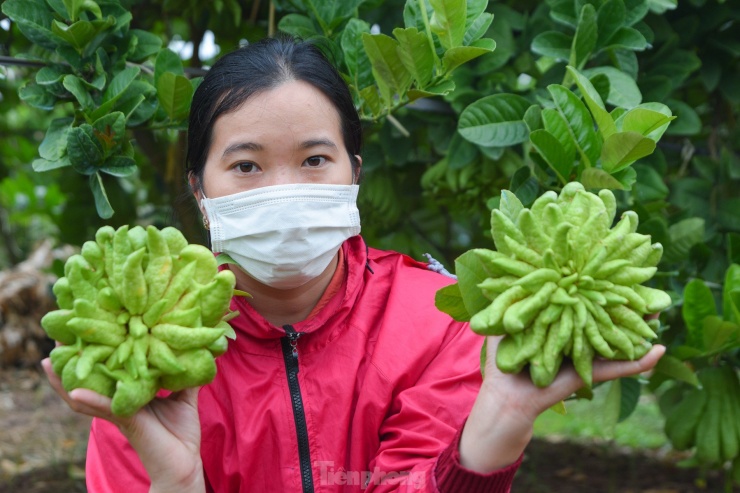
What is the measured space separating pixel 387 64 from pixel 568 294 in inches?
34.3

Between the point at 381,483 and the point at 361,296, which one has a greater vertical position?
the point at 361,296

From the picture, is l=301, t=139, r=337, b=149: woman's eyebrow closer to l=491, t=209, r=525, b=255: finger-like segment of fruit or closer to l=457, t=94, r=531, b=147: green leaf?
l=457, t=94, r=531, b=147: green leaf

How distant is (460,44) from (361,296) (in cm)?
59

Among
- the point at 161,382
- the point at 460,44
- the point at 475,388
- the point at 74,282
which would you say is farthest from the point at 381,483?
the point at 460,44

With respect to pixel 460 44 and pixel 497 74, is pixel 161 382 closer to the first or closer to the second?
pixel 460 44

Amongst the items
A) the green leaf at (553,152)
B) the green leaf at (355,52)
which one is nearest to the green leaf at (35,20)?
the green leaf at (355,52)

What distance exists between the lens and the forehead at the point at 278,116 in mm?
1745

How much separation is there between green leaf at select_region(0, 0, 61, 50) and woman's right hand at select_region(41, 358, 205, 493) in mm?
918

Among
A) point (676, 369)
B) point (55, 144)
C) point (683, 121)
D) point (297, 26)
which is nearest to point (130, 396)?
point (55, 144)

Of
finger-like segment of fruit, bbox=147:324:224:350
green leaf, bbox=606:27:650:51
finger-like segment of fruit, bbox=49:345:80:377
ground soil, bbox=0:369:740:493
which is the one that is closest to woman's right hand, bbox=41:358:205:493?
finger-like segment of fruit, bbox=49:345:80:377

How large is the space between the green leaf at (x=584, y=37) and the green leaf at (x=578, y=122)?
1.37 feet

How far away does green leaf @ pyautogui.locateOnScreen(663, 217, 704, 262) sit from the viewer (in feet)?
7.79

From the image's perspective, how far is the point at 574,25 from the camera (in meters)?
2.19

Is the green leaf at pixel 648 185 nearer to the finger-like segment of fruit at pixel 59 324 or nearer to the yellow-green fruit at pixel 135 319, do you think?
the yellow-green fruit at pixel 135 319
